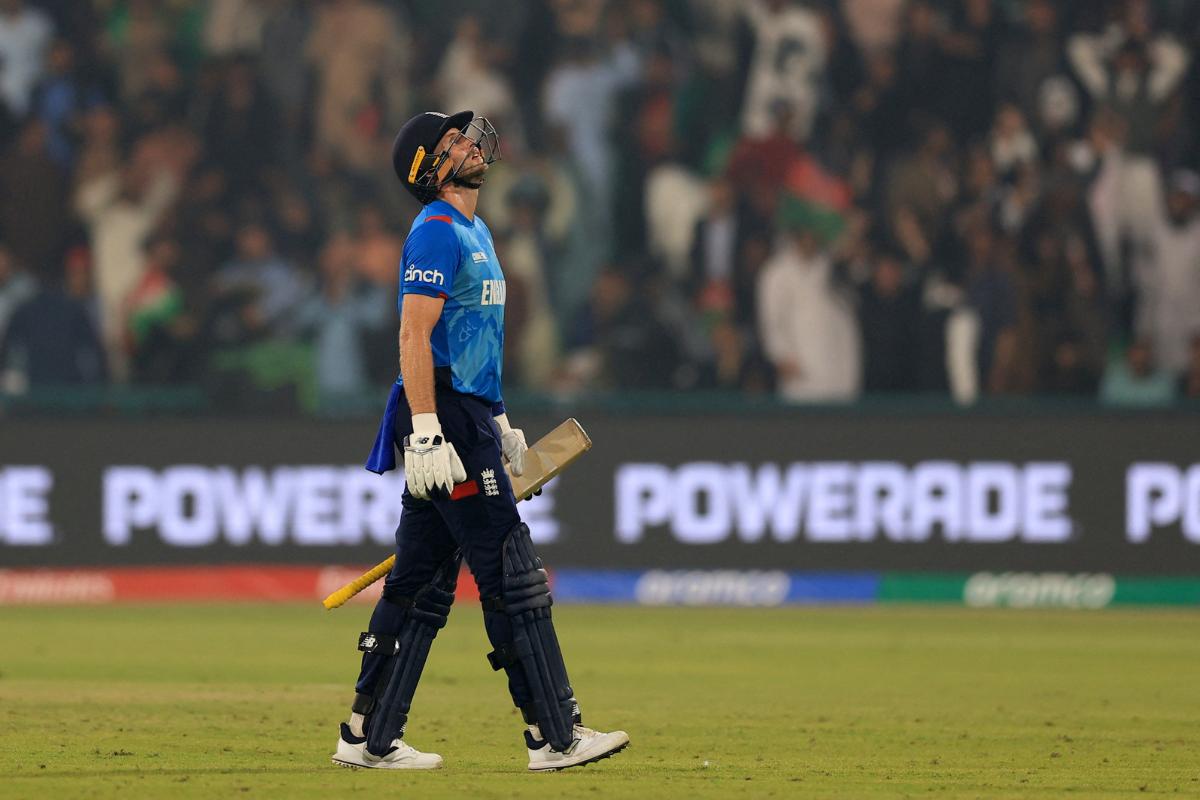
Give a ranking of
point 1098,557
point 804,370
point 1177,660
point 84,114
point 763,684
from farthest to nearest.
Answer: point 84,114, point 804,370, point 1098,557, point 1177,660, point 763,684

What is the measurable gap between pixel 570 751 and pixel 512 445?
1067 millimetres

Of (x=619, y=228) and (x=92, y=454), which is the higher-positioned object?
(x=619, y=228)

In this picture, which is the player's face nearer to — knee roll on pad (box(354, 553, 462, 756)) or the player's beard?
the player's beard

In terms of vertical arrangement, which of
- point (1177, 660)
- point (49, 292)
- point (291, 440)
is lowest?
point (1177, 660)

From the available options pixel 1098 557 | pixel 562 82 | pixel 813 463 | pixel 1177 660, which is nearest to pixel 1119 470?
pixel 1098 557

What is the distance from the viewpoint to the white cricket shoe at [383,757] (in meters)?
6.73

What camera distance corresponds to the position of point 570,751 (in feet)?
21.7

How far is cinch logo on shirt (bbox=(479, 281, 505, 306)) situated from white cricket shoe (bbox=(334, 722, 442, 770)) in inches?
59.5

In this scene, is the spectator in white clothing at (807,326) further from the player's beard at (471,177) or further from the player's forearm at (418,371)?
the player's forearm at (418,371)

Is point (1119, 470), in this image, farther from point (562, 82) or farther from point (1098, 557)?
point (562, 82)

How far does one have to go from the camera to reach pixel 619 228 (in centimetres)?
1698

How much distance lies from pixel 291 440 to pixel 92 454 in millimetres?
1513

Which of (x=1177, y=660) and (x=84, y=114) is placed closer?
(x=1177, y=660)

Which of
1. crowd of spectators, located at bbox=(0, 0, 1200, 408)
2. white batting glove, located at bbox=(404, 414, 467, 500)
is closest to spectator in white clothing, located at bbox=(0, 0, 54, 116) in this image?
crowd of spectators, located at bbox=(0, 0, 1200, 408)
